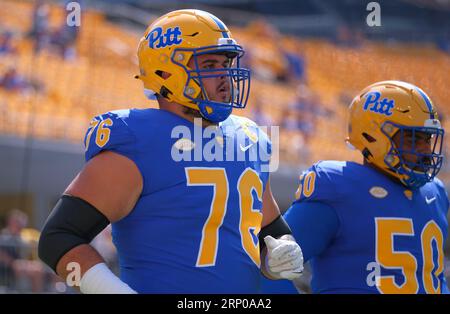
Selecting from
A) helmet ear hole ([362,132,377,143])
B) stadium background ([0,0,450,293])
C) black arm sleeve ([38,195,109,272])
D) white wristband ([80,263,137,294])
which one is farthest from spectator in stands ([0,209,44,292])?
white wristband ([80,263,137,294])

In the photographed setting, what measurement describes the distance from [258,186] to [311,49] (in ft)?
48.6

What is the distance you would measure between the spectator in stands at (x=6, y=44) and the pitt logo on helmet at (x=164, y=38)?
8.64m

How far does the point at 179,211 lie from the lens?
3.08 metres

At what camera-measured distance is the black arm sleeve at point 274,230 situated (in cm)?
344

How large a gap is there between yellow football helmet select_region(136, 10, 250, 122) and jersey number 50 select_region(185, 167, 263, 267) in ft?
0.69

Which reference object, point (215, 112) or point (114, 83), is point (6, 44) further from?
point (215, 112)

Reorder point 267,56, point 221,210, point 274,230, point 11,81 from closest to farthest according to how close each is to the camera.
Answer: point 221,210, point 274,230, point 11,81, point 267,56

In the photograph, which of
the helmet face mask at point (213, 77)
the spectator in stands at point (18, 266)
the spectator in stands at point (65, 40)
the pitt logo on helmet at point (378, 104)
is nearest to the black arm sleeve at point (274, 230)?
the helmet face mask at point (213, 77)

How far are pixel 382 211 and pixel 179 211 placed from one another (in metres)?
1.21

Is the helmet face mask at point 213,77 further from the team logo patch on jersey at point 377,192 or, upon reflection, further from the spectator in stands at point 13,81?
the spectator in stands at point 13,81

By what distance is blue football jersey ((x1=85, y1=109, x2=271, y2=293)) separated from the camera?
3.06 meters

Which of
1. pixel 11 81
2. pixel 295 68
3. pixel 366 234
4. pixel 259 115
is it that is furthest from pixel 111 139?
pixel 295 68

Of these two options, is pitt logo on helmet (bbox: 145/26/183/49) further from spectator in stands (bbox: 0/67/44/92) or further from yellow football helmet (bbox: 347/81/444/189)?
spectator in stands (bbox: 0/67/44/92)
